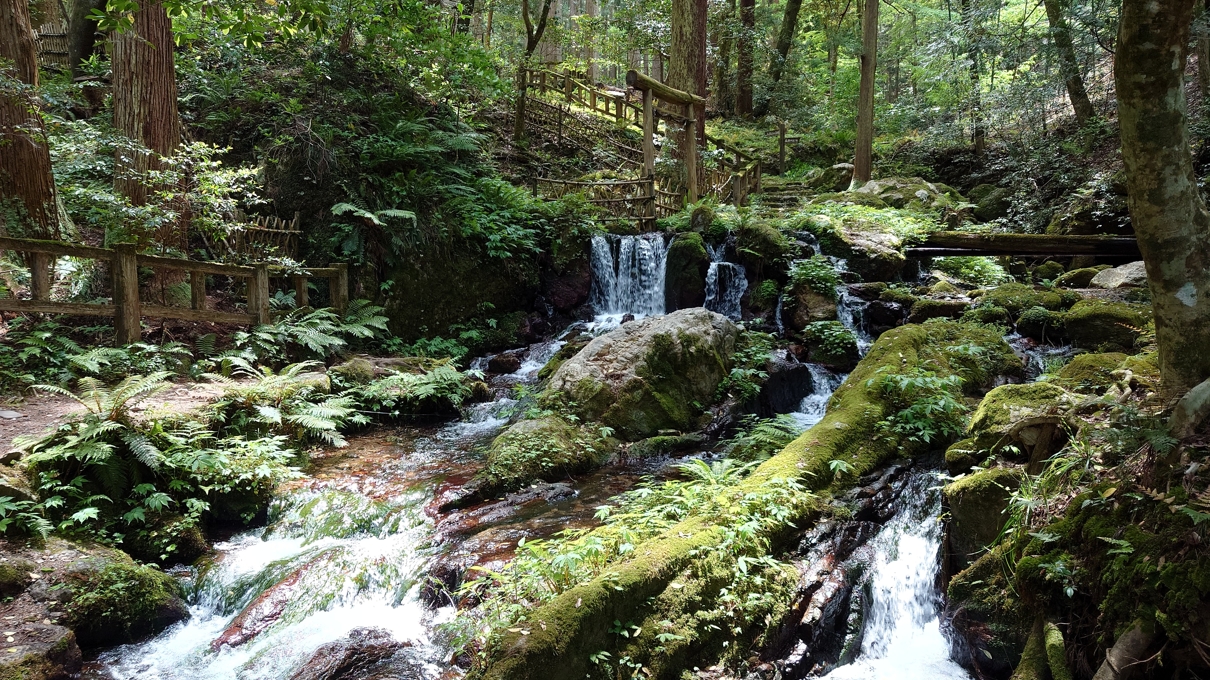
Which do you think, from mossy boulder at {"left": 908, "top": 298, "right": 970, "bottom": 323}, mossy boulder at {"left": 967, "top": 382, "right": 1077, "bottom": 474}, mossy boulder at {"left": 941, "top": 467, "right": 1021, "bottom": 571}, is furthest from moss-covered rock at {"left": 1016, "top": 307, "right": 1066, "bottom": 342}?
mossy boulder at {"left": 941, "top": 467, "right": 1021, "bottom": 571}

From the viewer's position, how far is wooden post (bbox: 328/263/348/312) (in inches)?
444

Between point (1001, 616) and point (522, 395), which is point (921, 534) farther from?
point (522, 395)

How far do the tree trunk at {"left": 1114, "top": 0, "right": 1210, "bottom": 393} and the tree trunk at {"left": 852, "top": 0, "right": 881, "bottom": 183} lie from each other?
15921mm

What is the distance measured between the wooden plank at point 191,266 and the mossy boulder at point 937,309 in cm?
1043

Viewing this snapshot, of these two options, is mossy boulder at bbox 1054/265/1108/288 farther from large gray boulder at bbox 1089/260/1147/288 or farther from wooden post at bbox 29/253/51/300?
wooden post at bbox 29/253/51/300

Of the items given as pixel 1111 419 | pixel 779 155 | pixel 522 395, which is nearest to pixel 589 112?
pixel 779 155

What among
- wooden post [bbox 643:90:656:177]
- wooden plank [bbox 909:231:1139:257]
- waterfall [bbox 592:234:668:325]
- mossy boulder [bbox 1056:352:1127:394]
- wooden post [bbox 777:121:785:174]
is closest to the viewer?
mossy boulder [bbox 1056:352:1127:394]

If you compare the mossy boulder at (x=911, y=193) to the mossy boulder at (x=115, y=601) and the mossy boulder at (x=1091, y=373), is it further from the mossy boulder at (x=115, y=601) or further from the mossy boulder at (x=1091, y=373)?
the mossy boulder at (x=115, y=601)

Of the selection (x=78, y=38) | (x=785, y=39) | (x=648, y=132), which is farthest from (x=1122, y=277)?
(x=78, y=38)

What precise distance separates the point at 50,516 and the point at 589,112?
1984 centimetres

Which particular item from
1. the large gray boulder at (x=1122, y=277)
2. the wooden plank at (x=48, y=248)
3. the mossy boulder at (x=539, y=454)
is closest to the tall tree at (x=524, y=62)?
the wooden plank at (x=48, y=248)

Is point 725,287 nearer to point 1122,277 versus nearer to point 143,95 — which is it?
point 1122,277

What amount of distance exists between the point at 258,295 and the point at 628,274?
711cm

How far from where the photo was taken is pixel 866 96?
58.4 ft
